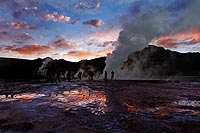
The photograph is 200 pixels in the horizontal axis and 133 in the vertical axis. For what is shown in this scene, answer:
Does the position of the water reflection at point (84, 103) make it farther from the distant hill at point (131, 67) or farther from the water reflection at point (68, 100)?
the distant hill at point (131, 67)

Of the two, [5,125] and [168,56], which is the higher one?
[168,56]

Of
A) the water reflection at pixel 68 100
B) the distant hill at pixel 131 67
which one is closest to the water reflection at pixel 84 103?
the water reflection at pixel 68 100

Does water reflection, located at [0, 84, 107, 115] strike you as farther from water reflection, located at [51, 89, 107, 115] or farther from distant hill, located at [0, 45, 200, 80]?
distant hill, located at [0, 45, 200, 80]

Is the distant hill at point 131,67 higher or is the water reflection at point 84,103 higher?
the distant hill at point 131,67

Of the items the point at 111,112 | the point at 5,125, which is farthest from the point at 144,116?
the point at 5,125

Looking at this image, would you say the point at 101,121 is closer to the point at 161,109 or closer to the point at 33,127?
the point at 33,127

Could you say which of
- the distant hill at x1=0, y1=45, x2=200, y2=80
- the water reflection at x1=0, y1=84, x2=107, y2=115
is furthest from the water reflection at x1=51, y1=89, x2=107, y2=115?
the distant hill at x1=0, y1=45, x2=200, y2=80

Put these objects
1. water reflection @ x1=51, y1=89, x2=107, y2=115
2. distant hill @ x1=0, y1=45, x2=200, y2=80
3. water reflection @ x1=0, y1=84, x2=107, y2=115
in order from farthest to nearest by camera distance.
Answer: distant hill @ x1=0, y1=45, x2=200, y2=80 < water reflection @ x1=0, y1=84, x2=107, y2=115 < water reflection @ x1=51, y1=89, x2=107, y2=115

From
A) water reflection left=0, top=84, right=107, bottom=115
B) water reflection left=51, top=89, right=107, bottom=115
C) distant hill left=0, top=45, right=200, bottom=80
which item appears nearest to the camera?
water reflection left=51, top=89, right=107, bottom=115

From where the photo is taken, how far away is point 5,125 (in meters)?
10.3

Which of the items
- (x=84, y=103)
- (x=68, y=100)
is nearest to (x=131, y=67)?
(x=68, y=100)

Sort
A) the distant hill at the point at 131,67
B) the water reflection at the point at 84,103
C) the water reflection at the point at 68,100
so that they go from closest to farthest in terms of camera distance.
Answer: the water reflection at the point at 84,103
the water reflection at the point at 68,100
the distant hill at the point at 131,67

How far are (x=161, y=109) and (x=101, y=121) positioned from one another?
4.70m

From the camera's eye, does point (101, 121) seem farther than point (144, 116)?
No
